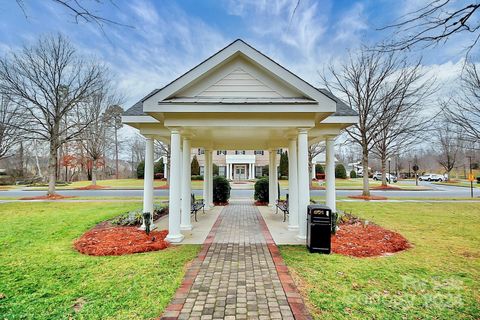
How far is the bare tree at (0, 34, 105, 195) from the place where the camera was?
17.8 metres

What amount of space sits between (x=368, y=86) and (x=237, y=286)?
724 inches

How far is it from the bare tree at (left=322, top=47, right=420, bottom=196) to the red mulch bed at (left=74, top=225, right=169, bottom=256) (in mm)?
15297

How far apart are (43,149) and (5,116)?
60.4 feet

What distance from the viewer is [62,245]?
663 cm

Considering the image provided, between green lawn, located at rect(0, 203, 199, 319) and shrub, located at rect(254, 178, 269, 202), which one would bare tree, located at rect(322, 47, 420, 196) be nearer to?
shrub, located at rect(254, 178, 269, 202)

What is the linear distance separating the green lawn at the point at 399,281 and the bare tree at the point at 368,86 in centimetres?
1240

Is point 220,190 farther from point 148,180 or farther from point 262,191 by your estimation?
point 148,180

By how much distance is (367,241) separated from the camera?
271 inches

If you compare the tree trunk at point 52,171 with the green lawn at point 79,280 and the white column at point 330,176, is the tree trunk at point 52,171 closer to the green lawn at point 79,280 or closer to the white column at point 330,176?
the green lawn at point 79,280

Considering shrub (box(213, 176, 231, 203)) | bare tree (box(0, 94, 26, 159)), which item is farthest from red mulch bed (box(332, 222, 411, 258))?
bare tree (box(0, 94, 26, 159))

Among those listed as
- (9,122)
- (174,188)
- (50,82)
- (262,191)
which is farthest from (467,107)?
(9,122)

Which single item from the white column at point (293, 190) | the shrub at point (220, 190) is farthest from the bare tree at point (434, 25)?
the shrub at point (220, 190)

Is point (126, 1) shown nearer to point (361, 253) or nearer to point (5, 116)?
point (361, 253)

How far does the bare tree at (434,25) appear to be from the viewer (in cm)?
290
